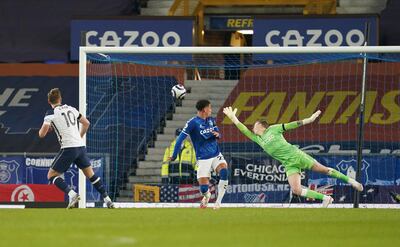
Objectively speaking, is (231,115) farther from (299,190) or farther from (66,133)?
(66,133)

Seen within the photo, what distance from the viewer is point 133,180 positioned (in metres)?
23.9

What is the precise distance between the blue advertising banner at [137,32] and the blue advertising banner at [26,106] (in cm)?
186

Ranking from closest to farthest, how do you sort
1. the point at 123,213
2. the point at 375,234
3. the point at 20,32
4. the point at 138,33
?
the point at 375,234, the point at 123,213, the point at 138,33, the point at 20,32

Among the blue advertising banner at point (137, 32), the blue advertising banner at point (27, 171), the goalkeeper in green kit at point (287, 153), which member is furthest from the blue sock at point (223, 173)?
the blue advertising banner at point (137, 32)

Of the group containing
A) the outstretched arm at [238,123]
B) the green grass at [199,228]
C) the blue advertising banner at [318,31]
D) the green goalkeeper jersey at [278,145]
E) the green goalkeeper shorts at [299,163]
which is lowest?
the green grass at [199,228]

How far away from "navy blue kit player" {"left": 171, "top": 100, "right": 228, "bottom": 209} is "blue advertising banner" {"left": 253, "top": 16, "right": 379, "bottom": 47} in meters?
8.99

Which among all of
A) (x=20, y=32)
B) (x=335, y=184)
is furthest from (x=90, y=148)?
(x=20, y=32)

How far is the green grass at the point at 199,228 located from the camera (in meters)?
11.2

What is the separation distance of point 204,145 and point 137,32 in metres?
9.77

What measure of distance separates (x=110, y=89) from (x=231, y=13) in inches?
293

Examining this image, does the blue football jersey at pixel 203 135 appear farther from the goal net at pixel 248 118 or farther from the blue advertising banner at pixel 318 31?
the blue advertising banner at pixel 318 31

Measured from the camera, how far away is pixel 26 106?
96.4 feet

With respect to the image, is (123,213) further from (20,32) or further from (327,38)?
(20,32)

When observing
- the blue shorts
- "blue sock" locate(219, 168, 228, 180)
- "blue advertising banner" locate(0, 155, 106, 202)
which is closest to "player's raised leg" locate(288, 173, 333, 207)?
"blue sock" locate(219, 168, 228, 180)
